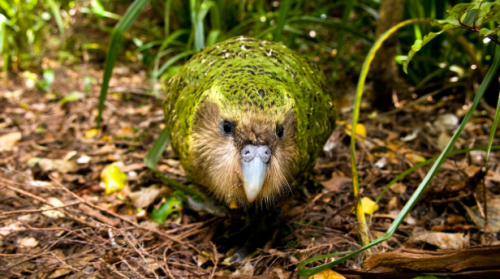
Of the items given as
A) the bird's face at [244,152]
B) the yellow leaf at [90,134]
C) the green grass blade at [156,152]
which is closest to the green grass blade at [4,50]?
the yellow leaf at [90,134]

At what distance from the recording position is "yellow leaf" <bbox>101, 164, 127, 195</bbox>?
2654 millimetres

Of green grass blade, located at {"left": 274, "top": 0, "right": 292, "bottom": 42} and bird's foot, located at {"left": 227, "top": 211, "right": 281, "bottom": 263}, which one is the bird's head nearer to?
bird's foot, located at {"left": 227, "top": 211, "right": 281, "bottom": 263}

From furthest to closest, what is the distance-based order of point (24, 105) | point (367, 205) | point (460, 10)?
1. point (24, 105)
2. point (367, 205)
3. point (460, 10)

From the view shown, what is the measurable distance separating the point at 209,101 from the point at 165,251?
0.91m

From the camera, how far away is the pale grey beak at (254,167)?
5.32 ft

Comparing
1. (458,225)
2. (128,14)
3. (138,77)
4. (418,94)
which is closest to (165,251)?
(128,14)

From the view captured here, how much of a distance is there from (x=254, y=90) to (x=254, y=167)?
36cm

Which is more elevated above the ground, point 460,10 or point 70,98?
point 460,10

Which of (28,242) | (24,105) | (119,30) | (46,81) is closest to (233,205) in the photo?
(28,242)

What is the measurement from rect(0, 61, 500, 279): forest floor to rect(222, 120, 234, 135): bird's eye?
74cm

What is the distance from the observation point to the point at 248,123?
64.2 inches

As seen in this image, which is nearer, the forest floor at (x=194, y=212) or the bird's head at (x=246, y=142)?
the bird's head at (x=246, y=142)

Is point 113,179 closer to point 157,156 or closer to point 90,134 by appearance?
point 157,156

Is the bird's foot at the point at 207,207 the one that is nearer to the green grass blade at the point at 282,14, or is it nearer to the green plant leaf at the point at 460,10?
the green grass blade at the point at 282,14
